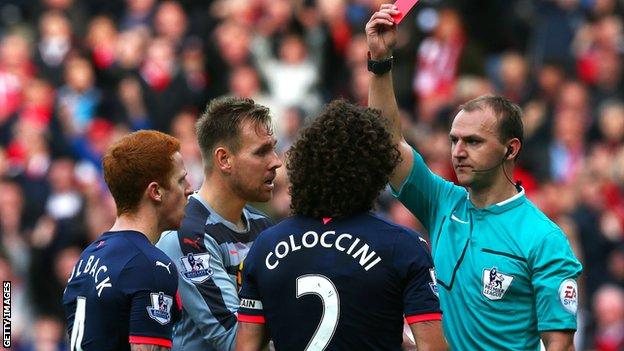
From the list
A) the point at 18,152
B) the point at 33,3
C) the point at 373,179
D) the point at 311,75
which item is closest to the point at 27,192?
the point at 18,152

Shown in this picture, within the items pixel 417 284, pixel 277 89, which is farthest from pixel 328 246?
pixel 277 89

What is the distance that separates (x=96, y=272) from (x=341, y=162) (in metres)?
1.12

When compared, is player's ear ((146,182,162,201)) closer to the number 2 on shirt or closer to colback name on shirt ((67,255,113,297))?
colback name on shirt ((67,255,113,297))

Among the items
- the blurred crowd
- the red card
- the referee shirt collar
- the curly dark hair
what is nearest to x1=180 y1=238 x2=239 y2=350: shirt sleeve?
the curly dark hair

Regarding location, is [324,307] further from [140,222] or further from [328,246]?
[140,222]

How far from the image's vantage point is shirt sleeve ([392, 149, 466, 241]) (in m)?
A: 7.00

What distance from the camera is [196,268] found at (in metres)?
6.56

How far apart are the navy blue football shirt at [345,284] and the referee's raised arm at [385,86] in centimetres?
103

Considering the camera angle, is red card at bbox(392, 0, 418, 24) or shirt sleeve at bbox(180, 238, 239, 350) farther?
red card at bbox(392, 0, 418, 24)

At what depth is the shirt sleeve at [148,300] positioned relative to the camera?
19.4ft

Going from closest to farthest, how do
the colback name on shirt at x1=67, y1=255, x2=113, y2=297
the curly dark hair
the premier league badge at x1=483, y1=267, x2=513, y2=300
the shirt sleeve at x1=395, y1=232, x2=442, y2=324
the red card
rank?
the shirt sleeve at x1=395, y1=232, x2=442, y2=324 < the curly dark hair < the colback name on shirt at x1=67, y1=255, x2=113, y2=297 < the premier league badge at x1=483, y1=267, x2=513, y2=300 < the red card

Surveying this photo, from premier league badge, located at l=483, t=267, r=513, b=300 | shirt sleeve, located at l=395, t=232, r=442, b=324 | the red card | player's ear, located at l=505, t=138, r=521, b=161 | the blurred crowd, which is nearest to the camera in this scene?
shirt sleeve, located at l=395, t=232, r=442, b=324

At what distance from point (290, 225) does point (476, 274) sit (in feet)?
3.49

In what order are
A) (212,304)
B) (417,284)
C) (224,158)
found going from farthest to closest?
1. (224,158)
2. (212,304)
3. (417,284)
